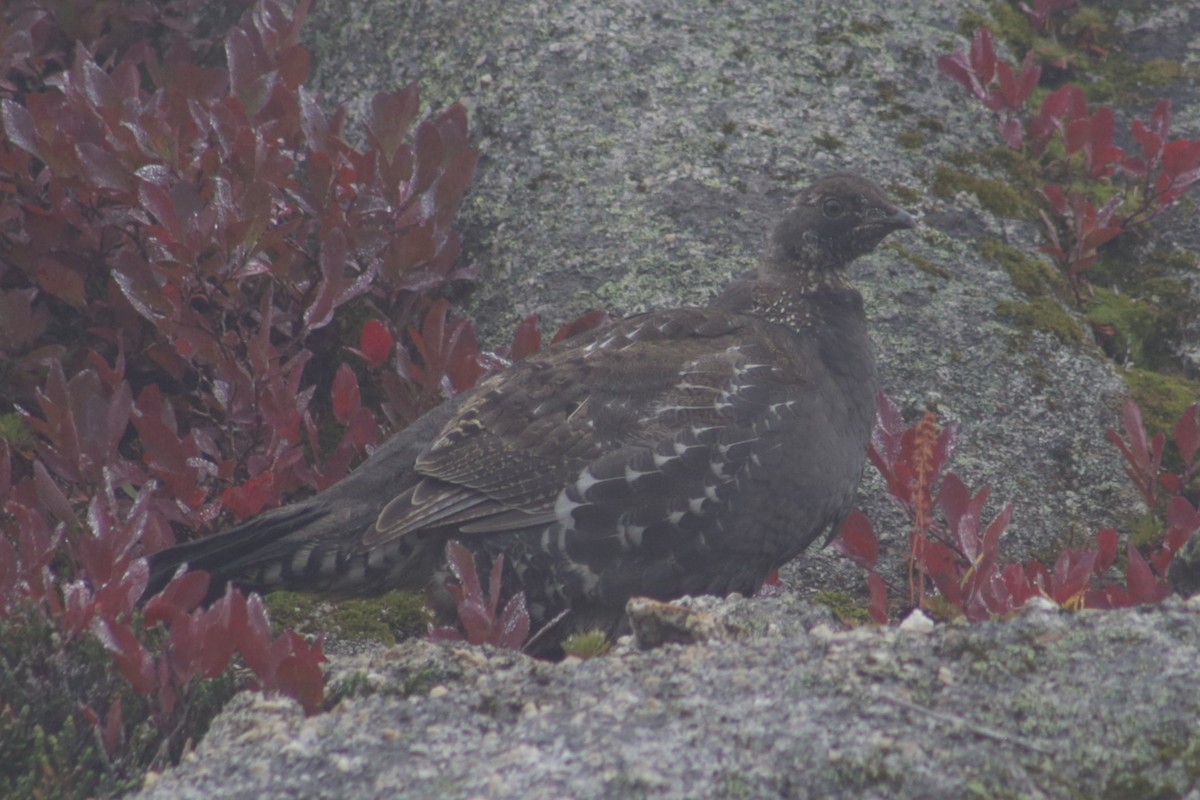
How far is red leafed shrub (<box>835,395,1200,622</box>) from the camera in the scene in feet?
13.4

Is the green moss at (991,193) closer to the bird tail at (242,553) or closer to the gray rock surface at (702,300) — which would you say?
the gray rock surface at (702,300)

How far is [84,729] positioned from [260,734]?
77 cm

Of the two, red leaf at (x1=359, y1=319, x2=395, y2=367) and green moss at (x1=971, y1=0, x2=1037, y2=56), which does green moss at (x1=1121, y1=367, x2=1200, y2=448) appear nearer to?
green moss at (x1=971, y1=0, x2=1037, y2=56)

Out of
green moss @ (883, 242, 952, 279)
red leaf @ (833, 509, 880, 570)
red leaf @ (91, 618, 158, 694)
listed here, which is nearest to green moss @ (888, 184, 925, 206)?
green moss @ (883, 242, 952, 279)

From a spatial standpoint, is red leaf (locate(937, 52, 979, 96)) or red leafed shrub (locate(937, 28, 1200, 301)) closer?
red leafed shrub (locate(937, 28, 1200, 301))

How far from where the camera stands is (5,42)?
6387 millimetres

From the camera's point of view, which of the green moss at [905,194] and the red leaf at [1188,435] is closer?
the red leaf at [1188,435]

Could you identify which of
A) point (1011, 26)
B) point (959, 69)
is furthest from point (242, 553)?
point (1011, 26)

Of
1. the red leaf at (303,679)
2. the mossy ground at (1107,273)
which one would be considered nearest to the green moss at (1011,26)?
the mossy ground at (1107,273)

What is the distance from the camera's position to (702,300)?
244 inches

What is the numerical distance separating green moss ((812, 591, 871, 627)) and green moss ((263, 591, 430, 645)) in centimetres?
156

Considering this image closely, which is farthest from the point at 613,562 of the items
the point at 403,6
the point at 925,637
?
the point at 403,6

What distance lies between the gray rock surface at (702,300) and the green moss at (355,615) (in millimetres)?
1391

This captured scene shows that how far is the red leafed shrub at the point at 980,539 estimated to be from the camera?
408 cm
